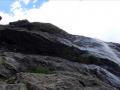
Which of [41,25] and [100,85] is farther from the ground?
[41,25]

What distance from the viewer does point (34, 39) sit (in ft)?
86.3

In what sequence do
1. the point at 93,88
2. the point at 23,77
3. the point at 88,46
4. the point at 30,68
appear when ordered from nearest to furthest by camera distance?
the point at 23,77
the point at 93,88
the point at 30,68
the point at 88,46

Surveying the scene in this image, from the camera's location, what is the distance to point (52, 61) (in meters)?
23.0

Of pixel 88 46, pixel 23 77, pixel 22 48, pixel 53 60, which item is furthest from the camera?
pixel 88 46

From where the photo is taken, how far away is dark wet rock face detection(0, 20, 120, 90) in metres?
17.2

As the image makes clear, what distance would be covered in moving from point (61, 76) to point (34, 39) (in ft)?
28.2

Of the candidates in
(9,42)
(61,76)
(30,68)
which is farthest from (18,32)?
(61,76)

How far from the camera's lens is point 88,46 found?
97.1ft

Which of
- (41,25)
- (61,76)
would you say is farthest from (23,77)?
(41,25)

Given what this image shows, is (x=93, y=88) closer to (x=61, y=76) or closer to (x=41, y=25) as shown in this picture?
(x=61, y=76)

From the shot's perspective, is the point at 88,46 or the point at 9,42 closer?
the point at 9,42

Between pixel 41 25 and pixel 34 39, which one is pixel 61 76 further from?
pixel 41 25

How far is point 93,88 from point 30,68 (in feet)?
15.6

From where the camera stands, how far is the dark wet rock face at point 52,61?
17188 millimetres
